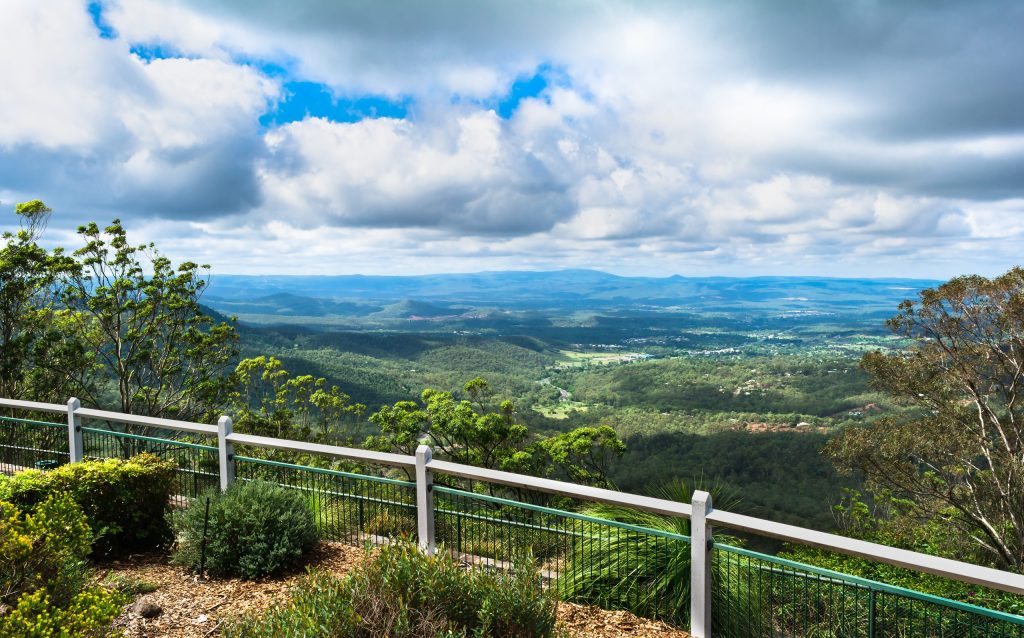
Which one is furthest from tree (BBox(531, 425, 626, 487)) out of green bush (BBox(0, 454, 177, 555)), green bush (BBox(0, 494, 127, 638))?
green bush (BBox(0, 494, 127, 638))

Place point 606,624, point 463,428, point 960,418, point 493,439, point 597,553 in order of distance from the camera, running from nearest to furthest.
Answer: point 606,624
point 597,553
point 960,418
point 463,428
point 493,439

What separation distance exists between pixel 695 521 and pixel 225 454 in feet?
16.0

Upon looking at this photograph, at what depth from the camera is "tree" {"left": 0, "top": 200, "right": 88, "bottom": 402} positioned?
63.9 ft

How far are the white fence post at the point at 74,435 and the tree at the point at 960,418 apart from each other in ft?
67.6

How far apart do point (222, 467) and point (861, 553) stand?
5.87 meters

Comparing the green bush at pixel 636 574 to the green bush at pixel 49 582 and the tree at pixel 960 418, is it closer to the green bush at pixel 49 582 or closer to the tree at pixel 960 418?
the green bush at pixel 49 582

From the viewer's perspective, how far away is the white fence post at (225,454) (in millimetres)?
6480

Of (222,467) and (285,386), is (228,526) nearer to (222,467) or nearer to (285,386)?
(222,467)

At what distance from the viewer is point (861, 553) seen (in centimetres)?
358

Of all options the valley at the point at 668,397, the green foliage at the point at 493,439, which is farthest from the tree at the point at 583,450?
the valley at the point at 668,397

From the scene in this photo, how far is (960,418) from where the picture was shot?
19.4m

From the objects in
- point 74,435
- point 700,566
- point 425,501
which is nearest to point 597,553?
point 700,566

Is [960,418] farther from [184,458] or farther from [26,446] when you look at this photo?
[26,446]

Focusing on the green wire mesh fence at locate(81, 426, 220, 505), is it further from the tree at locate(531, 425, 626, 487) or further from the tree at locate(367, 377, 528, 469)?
the tree at locate(531, 425, 626, 487)
